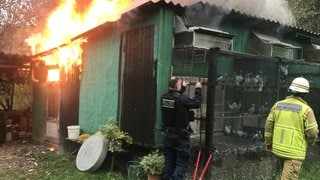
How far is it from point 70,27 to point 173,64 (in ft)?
17.0

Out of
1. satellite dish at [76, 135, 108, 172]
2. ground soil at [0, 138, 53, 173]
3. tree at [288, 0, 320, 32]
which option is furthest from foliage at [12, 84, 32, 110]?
tree at [288, 0, 320, 32]

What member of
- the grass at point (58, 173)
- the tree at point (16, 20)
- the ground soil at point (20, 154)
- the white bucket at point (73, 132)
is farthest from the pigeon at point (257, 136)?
the tree at point (16, 20)

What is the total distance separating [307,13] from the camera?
675 inches

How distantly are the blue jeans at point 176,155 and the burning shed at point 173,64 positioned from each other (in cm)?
52

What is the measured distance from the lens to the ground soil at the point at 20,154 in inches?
400

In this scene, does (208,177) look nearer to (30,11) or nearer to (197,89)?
(197,89)

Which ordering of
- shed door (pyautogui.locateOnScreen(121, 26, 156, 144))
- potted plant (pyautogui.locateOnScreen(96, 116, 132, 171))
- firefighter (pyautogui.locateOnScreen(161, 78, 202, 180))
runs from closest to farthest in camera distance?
firefighter (pyautogui.locateOnScreen(161, 78, 202, 180)) < shed door (pyautogui.locateOnScreen(121, 26, 156, 144)) < potted plant (pyautogui.locateOnScreen(96, 116, 132, 171))

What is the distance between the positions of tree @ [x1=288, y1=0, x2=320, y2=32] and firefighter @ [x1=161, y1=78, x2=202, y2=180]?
1221 cm

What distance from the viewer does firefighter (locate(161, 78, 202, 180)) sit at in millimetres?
6996

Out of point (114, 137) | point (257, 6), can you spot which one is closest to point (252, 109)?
point (114, 137)

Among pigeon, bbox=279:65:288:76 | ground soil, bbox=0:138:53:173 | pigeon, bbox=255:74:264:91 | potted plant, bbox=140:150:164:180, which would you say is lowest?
ground soil, bbox=0:138:53:173

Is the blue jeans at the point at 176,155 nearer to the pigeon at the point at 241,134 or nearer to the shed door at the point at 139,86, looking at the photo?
the shed door at the point at 139,86

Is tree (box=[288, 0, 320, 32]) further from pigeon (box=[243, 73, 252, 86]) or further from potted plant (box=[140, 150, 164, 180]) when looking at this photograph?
potted plant (box=[140, 150, 164, 180])

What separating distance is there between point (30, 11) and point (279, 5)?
742 inches
